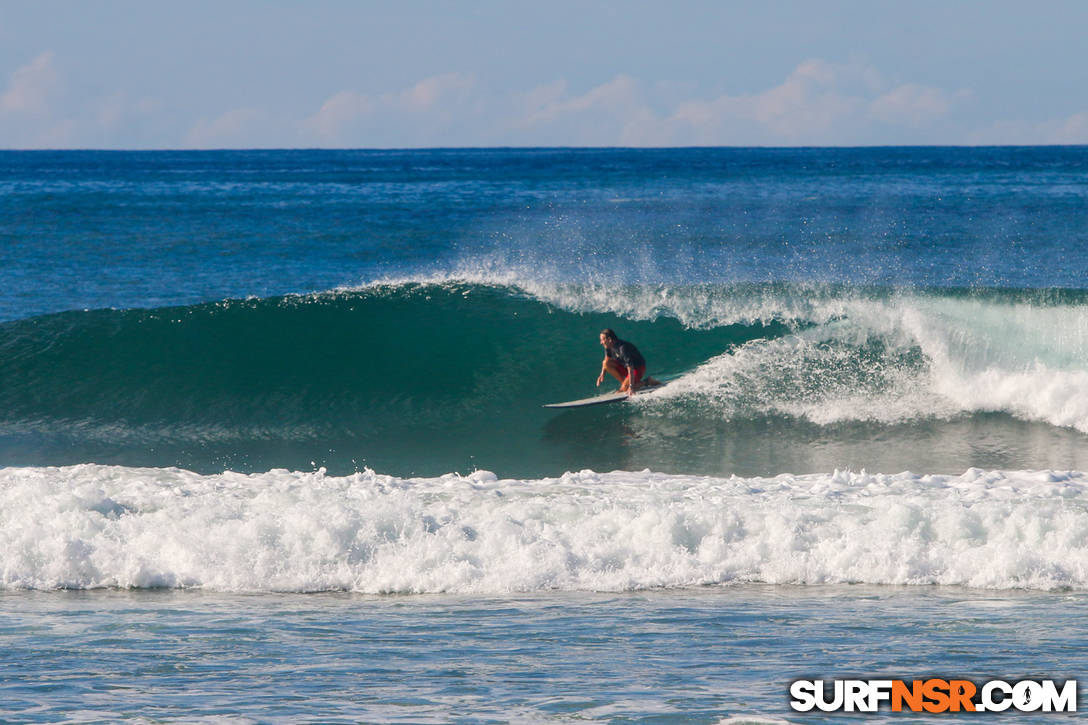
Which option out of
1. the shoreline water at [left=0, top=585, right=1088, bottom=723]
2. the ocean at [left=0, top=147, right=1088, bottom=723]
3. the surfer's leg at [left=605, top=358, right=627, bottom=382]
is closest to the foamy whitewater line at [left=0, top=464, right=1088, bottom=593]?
the ocean at [left=0, top=147, right=1088, bottom=723]

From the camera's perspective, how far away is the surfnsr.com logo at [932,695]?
5340mm

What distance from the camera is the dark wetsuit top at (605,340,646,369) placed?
12.9m

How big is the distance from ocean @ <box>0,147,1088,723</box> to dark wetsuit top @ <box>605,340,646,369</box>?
1.78 feet

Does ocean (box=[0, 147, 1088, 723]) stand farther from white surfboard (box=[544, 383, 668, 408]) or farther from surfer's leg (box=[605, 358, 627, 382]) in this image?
surfer's leg (box=[605, 358, 627, 382])

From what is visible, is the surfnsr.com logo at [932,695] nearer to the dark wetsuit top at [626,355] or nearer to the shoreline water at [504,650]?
the shoreline water at [504,650]

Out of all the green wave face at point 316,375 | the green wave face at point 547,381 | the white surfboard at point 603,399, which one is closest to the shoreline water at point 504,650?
the green wave face at point 547,381

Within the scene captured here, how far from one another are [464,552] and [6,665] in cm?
315

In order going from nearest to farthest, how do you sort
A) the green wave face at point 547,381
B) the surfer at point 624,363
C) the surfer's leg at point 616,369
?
the green wave face at point 547,381
the surfer at point 624,363
the surfer's leg at point 616,369

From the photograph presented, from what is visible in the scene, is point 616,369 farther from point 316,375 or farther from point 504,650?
point 504,650

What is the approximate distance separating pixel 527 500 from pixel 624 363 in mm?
4071

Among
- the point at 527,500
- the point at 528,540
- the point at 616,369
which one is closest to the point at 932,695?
the point at 528,540

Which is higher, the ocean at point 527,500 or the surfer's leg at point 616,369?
the surfer's leg at point 616,369

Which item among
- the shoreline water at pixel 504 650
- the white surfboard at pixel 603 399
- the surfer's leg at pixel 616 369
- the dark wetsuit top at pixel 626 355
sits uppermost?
the dark wetsuit top at pixel 626 355

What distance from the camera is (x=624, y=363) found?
1298cm
